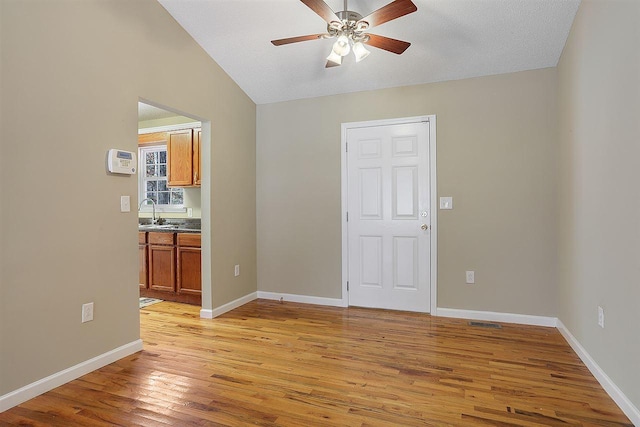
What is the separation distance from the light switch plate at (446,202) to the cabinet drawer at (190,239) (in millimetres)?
2655

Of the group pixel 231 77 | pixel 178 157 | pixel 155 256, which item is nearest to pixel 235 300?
pixel 155 256

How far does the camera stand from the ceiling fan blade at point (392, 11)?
215 cm

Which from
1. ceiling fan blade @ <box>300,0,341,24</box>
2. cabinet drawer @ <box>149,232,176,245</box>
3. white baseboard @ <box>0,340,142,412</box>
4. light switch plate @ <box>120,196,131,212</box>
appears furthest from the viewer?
cabinet drawer @ <box>149,232,176,245</box>

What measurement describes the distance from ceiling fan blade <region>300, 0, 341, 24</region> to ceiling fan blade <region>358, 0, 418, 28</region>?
196 mm

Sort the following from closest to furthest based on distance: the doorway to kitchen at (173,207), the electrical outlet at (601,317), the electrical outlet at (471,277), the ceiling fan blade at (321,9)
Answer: the ceiling fan blade at (321,9)
the electrical outlet at (601,317)
the electrical outlet at (471,277)
the doorway to kitchen at (173,207)

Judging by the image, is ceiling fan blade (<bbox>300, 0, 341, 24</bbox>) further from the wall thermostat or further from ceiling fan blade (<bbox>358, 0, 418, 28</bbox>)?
the wall thermostat

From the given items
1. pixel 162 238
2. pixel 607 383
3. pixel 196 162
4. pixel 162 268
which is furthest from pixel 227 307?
pixel 607 383

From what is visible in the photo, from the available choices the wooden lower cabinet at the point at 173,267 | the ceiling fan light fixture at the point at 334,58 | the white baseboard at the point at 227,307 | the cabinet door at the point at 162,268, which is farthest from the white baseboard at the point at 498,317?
the cabinet door at the point at 162,268

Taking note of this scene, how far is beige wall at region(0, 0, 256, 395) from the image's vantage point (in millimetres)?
2129

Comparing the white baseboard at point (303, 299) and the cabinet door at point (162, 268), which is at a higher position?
the cabinet door at point (162, 268)

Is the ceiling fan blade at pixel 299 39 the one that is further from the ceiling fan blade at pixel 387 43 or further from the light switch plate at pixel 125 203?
the light switch plate at pixel 125 203

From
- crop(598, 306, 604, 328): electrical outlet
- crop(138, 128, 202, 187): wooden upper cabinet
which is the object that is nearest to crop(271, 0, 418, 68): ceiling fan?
crop(598, 306, 604, 328): electrical outlet

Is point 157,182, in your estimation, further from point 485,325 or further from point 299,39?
point 485,325

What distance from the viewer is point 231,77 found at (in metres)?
4.04
